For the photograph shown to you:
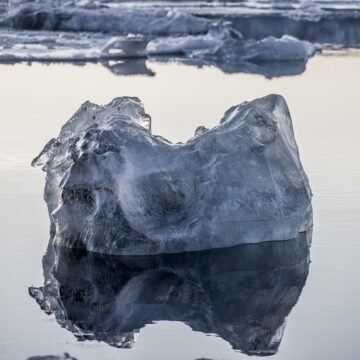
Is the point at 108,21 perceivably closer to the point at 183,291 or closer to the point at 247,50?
the point at 247,50

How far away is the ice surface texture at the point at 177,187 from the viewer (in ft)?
25.4

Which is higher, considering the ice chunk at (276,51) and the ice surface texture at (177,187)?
the ice surface texture at (177,187)

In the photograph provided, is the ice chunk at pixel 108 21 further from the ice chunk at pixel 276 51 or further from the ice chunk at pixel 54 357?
the ice chunk at pixel 54 357

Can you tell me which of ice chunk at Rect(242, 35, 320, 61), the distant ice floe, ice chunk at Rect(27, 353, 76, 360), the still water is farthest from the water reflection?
ice chunk at Rect(242, 35, 320, 61)

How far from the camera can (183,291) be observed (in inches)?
275

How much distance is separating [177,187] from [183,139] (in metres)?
3.58

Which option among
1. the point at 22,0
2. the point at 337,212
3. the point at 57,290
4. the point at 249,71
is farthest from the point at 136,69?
the point at 22,0

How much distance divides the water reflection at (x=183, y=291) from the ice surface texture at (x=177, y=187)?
0.36ft

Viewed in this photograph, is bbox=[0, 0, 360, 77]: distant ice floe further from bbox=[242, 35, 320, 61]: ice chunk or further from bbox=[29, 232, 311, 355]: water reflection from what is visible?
bbox=[29, 232, 311, 355]: water reflection

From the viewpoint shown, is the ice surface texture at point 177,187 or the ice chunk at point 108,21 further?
the ice chunk at point 108,21

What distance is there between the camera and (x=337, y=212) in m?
8.73

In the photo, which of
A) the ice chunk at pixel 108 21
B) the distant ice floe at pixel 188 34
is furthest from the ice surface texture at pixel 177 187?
the ice chunk at pixel 108 21

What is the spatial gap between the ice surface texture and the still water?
0.26 m

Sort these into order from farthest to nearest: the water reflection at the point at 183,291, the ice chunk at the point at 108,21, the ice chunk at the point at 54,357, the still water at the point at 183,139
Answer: the ice chunk at the point at 108,21 → the water reflection at the point at 183,291 → the still water at the point at 183,139 → the ice chunk at the point at 54,357
